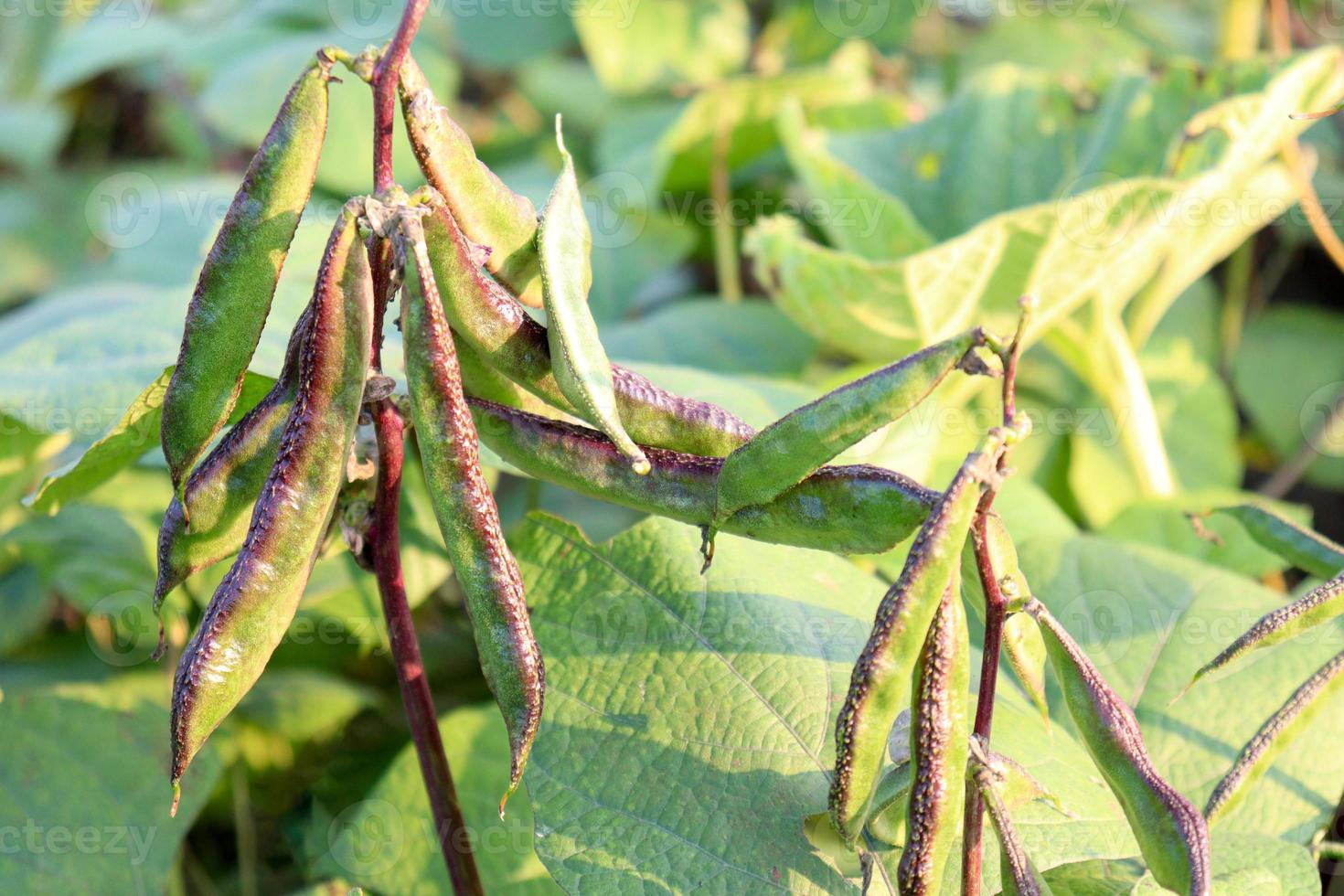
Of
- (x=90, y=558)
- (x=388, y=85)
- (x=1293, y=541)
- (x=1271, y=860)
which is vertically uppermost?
(x=388, y=85)

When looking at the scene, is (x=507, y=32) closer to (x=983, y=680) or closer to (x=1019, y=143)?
(x=1019, y=143)

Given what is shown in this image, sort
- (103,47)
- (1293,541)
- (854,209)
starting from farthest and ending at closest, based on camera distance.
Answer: (103,47)
(854,209)
(1293,541)

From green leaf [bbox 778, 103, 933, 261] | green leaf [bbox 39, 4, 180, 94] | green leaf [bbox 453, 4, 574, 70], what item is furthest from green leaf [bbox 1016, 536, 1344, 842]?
green leaf [bbox 39, 4, 180, 94]

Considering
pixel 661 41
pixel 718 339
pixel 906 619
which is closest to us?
pixel 906 619

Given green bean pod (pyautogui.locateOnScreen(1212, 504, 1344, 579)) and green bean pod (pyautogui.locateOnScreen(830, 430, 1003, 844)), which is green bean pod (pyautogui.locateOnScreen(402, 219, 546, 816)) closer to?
green bean pod (pyautogui.locateOnScreen(830, 430, 1003, 844))

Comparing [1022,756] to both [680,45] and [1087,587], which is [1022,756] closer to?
[1087,587]

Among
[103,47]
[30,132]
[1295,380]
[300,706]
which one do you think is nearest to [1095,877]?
[300,706]

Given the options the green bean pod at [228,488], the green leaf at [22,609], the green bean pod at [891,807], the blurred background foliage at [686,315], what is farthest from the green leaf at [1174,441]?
the green leaf at [22,609]
